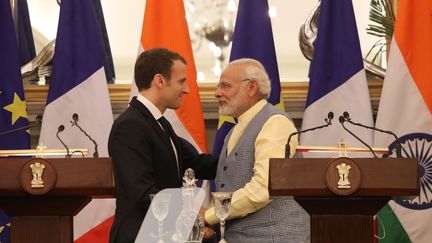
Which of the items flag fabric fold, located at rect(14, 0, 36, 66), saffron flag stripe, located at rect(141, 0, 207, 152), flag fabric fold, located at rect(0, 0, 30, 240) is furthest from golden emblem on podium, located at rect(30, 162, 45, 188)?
flag fabric fold, located at rect(14, 0, 36, 66)

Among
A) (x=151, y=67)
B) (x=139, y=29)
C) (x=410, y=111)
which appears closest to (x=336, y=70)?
(x=410, y=111)

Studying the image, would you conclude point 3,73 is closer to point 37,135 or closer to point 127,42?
point 37,135

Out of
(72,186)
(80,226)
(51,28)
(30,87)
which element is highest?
(51,28)

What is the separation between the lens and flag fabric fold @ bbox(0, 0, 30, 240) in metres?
5.37

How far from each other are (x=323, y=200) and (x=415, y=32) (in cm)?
201

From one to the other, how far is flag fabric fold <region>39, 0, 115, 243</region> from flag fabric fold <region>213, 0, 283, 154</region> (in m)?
0.76

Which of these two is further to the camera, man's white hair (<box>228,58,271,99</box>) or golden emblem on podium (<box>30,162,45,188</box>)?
man's white hair (<box>228,58,271,99</box>)

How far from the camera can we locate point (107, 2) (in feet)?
21.7

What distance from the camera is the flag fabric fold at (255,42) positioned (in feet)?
17.9

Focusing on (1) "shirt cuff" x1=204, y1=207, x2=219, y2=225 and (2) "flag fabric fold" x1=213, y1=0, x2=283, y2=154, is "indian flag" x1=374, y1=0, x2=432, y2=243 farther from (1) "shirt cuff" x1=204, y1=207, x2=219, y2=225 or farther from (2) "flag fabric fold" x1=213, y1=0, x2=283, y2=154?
(1) "shirt cuff" x1=204, y1=207, x2=219, y2=225

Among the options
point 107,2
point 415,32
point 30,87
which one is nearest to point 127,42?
point 107,2

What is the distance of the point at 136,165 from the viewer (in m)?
4.00

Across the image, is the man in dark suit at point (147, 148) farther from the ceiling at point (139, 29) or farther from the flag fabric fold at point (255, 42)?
the ceiling at point (139, 29)

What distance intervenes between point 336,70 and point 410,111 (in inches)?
20.1
